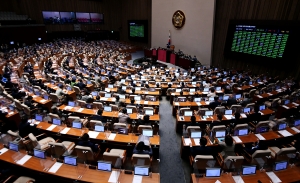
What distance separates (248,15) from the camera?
52.9ft

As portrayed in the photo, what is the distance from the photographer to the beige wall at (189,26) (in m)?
20.1

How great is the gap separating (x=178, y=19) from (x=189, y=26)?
1.97m

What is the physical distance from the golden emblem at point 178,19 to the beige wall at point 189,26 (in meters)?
0.41

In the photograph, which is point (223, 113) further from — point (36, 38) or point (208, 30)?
point (36, 38)

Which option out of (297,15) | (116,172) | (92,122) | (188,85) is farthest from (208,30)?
(116,172)

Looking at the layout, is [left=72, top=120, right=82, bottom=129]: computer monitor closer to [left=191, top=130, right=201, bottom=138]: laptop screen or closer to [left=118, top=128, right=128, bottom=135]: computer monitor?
[left=118, top=128, right=128, bottom=135]: computer monitor

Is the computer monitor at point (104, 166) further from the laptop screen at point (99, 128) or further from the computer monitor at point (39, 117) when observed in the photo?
the computer monitor at point (39, 117)

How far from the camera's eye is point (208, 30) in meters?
20.0

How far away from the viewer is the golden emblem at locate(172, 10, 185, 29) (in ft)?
73.6

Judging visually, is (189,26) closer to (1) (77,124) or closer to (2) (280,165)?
(1) (77,124)

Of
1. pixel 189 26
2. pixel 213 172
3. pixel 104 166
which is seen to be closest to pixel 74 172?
pixel 104 166

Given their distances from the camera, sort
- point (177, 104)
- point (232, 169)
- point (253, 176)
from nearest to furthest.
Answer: point (253, 176), point (232, 169), point (177, 104)

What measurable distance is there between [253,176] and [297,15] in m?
13.2

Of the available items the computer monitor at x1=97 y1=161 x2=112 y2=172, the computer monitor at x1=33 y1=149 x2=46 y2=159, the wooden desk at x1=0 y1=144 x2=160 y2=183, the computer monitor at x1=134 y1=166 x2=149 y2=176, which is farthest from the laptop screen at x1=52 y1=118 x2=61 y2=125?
the computer monitor at x1=134 y1=166 x2=149 y2=176
